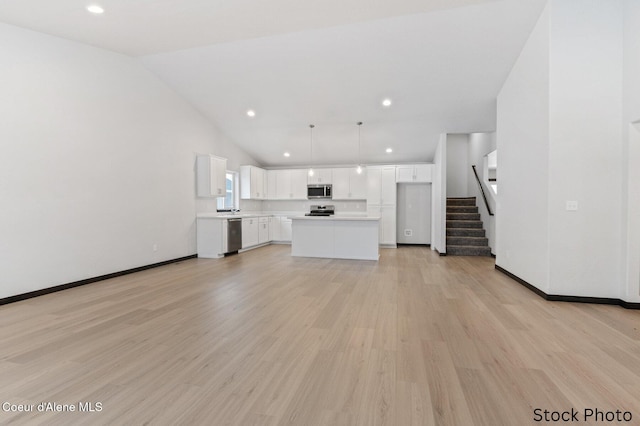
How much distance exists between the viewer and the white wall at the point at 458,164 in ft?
31.1

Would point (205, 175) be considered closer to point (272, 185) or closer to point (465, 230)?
point (272, 185)

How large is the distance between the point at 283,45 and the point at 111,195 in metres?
3.56

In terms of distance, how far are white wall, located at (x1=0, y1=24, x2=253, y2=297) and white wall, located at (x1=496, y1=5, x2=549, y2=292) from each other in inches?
238

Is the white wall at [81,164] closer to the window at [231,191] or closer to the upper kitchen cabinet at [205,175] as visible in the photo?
the upper kitchen cabinet at [205,175]

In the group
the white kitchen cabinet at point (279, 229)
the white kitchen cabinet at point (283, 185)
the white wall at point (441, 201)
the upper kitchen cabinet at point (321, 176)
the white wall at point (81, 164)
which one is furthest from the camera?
the white kitchen cabinet at point (283, 185)

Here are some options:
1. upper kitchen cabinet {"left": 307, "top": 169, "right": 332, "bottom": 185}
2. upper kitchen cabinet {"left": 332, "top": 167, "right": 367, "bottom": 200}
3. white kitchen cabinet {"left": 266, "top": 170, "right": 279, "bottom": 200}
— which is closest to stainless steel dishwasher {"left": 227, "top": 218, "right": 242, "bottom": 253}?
white kitchen cabinet {"left": 266, "top": 170, "right": 279, "bottom": 200}

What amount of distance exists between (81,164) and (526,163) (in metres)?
6.30

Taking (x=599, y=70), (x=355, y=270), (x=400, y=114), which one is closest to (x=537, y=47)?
(x=599, y=70)

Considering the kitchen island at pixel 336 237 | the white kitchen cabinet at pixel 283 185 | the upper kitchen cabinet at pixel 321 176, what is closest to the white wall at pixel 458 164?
the upper kitchen cabinet at pixel 321 176

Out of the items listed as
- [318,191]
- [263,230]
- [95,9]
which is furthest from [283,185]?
[95,9]

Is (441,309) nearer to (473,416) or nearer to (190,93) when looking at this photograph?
(473,416)

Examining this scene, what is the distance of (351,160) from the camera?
930 cm

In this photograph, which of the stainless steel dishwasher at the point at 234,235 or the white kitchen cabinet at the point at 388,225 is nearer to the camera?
the stainless steel dishwasher at the point at 234,235

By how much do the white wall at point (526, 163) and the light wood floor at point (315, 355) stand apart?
0.63 meters
